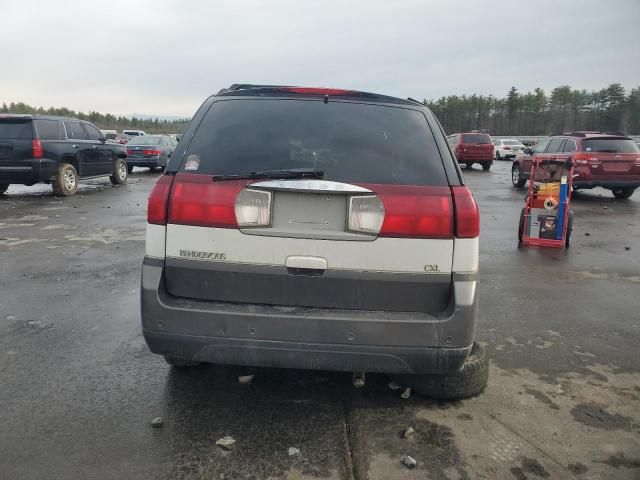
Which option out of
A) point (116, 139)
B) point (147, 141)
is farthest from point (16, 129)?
point (116, 139)

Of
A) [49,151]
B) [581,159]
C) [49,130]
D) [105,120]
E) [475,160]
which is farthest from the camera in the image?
[105,120]

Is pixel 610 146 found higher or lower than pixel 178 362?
higher

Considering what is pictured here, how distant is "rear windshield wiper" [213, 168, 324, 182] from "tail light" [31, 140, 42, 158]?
1145 centimetres

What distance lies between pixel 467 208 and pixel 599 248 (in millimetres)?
6421

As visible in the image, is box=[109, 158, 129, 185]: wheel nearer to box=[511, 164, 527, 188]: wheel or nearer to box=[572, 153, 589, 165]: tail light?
box=[511, 164, 527, 188]: wheel

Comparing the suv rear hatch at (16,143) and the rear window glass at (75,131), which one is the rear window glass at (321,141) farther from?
the rear window glass at (75,131)

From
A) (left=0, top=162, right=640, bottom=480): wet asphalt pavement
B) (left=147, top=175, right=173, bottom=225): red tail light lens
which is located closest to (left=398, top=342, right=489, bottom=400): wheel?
(left=0, top=162, right=640, bottom=480): wet asphalt pavement

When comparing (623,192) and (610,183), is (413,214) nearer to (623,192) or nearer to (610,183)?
(610,183)

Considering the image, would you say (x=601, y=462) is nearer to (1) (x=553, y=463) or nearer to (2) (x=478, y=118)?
(1) (x=553, y=463)

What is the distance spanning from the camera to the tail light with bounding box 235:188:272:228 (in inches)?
102

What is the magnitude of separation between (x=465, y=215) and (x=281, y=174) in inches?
37.1

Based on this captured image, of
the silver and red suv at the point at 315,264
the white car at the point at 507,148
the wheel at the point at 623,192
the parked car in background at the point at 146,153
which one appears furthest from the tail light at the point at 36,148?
the white car at the point at 507,148

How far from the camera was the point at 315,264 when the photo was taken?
8.38 ft

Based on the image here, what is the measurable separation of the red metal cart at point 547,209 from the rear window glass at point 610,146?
6221 mm
